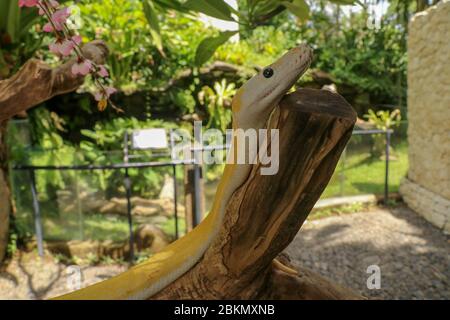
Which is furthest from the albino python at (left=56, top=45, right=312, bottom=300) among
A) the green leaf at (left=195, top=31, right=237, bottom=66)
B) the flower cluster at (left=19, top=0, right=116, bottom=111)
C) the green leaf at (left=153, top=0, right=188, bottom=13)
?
the green leaf at (left=153, top=0, right=188, bottom=13)

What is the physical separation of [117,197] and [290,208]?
3.42 metres

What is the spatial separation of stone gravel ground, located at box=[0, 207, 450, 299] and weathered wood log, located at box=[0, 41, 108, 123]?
2.21 metres

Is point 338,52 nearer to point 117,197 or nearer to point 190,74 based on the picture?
point 190,74

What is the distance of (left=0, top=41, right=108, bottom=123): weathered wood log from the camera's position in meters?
1.44

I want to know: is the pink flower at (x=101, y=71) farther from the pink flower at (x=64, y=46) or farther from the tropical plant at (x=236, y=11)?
the tropical plant at (x=236, y=11)

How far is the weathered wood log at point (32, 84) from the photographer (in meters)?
1.44

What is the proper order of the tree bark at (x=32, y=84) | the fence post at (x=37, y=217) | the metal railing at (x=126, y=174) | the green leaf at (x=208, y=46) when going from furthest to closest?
1. the fence post at (x=37, y=217)
2. the metal railing at (x=126, y=174)
3. the green leaf at (x=208, y=46)
4. the tree bark at (x=32, y=84)

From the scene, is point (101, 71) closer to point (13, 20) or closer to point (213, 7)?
point (213, 7)

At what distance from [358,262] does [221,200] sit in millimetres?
2993

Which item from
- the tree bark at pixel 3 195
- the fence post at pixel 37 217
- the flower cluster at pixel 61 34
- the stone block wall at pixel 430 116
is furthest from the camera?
the stone block wall at pixel 430 116

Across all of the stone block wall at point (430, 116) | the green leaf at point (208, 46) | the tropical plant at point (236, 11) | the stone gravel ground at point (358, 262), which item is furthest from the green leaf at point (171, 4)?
the stone block wall at point (430, 116)

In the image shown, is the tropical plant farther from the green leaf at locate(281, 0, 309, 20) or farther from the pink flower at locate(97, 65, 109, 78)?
the pink flower at locate(97, 65, 109, 78)

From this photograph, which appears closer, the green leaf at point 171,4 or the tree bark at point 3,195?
the green leaf at point 171,4
